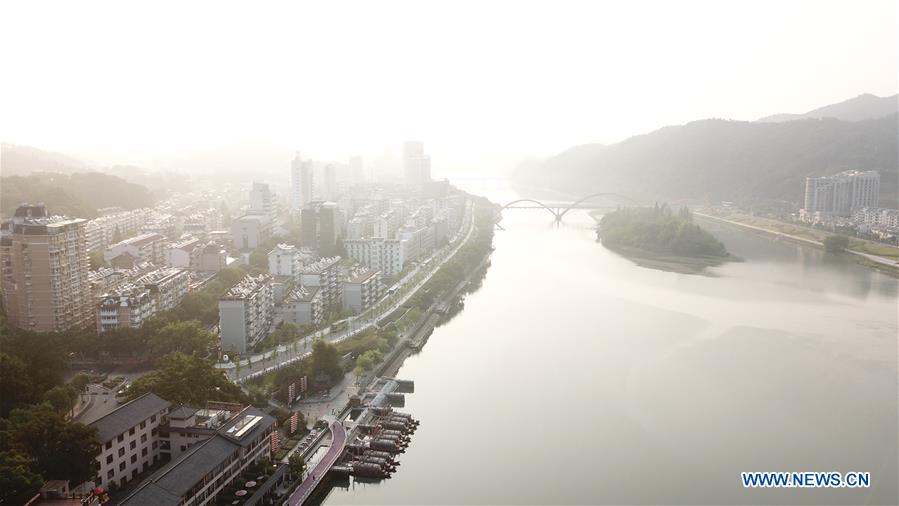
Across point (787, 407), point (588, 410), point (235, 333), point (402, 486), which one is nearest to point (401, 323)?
point (235, 333)

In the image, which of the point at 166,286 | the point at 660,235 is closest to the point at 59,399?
the point at 166,286

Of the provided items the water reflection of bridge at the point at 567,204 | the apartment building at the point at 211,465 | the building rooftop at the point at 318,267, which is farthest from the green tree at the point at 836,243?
the apartment building at the point at 211,465

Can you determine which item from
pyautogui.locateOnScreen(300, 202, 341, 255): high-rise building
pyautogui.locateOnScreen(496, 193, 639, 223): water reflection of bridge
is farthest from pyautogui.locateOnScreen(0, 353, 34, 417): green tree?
pyautogui.locateOnScreen(496, 193, 639, 223): water reflection of bridge

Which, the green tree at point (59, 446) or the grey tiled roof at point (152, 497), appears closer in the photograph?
the grey tiled roof at point (152, 497)

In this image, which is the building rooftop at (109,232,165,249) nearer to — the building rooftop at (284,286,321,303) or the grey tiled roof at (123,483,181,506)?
the building rooftop at (284,286,321,303)

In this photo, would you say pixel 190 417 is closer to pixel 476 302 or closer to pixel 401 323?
pixel 401 323

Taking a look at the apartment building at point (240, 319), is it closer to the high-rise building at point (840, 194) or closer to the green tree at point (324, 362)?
the green tree at point (324, 362)
